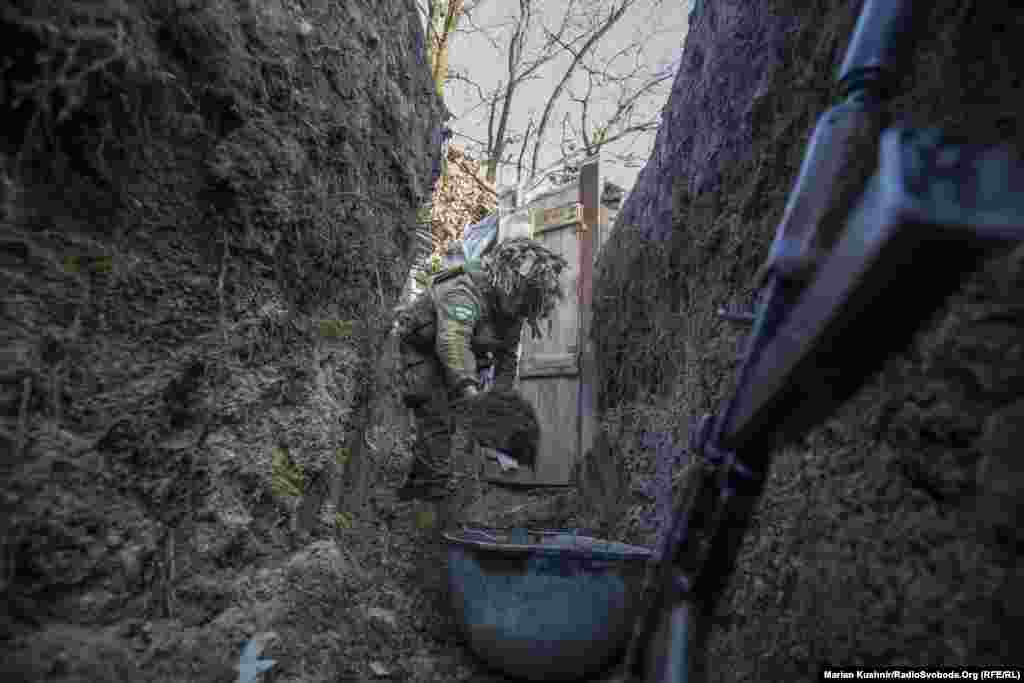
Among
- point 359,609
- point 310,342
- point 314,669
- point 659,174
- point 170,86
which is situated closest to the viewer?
point 170,86

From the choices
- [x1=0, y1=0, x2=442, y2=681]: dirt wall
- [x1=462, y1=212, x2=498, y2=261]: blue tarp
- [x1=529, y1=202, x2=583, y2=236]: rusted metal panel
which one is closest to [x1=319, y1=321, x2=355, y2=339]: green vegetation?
[x1=0, y1=0, x2=442, y2=681]: dirt wall

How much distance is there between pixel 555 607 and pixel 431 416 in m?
1.59

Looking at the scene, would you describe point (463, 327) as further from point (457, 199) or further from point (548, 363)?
point (457, 199)

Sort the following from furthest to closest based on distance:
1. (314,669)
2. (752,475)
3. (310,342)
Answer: (310,342) < (314,669) < (752,475)

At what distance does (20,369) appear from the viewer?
3.02 feet

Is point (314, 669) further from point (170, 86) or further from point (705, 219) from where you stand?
point (705, 219)

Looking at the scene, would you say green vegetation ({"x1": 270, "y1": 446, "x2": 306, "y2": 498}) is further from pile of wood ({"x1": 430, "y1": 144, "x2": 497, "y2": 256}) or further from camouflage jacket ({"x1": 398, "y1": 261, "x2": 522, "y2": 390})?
pile of wood ({"x1": 430, "y1": 144, "x2": 497, "y2": 256})

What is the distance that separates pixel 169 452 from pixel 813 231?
1.42m

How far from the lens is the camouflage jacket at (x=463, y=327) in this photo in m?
3.11

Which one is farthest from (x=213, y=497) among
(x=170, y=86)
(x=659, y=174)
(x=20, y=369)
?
(x=659, y=174)

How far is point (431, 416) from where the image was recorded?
322 centimetres

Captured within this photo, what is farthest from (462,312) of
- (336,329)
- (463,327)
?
(336,329)

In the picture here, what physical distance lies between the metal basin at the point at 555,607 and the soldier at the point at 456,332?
3.45ft

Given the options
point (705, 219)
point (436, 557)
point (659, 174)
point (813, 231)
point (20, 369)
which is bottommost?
point (436, 557)
